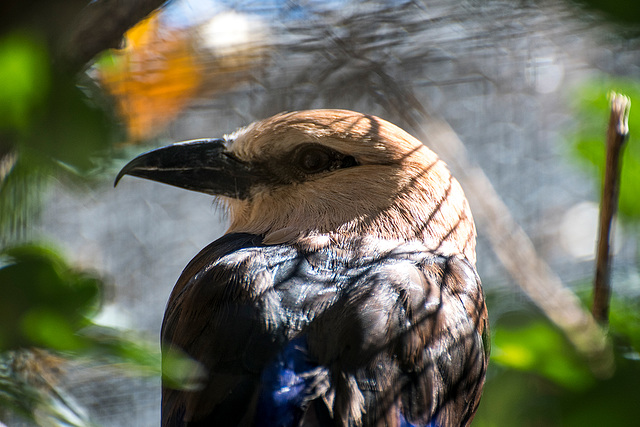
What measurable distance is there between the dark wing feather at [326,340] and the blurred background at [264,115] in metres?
0.12

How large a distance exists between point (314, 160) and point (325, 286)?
1.45 ft

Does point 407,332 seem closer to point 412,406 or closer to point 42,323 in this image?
point 412,406

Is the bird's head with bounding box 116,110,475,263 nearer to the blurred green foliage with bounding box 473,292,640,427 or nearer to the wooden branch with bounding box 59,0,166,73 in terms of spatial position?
the blurred green foliage with bounding box 473,292,640,427

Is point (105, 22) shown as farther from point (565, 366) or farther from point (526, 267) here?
point (526, 267)

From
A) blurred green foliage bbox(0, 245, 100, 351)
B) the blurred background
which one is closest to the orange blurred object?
the blurred background

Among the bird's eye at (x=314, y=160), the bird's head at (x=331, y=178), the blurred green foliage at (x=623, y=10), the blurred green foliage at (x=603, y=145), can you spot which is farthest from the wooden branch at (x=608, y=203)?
the bird's eye at (x=314, y=160)

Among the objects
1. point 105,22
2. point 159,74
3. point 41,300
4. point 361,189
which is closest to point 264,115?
point 159,74

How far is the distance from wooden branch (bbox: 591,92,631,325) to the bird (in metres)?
0.22

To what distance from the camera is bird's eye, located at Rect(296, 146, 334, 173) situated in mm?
1515

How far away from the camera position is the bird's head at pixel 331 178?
147cm

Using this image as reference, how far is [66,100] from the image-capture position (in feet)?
2.79

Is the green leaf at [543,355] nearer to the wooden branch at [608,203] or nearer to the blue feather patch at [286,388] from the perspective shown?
the wooden branch at [608,203]

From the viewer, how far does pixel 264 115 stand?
267cm

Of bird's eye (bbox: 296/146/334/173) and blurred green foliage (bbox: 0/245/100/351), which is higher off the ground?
blurred green foliage (bbox: 0/245/100/351)
